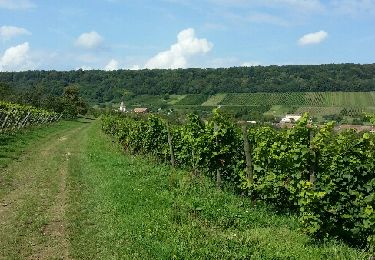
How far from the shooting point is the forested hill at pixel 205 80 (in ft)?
393

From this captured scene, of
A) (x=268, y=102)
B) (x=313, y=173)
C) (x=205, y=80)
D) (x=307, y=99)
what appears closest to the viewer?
(x=313, y=173)

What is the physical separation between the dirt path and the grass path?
0.02 m

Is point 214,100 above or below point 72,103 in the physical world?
below

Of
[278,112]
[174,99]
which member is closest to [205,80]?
[174,99]

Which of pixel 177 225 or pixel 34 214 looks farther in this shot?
pixel 34 214

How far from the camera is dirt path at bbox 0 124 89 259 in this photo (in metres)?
8.51

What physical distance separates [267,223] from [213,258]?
2.86 m

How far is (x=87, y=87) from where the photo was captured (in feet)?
590

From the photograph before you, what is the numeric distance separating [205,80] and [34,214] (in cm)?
14754

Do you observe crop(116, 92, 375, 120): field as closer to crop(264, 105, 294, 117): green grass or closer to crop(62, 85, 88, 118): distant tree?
crop(264, 105, 294, 117): green grass

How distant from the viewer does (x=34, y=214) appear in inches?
436

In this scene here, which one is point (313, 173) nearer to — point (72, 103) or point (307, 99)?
point (72, 103)

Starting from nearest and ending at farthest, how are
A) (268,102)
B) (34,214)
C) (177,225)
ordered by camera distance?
1. (177,225)
2. (34,214)
3. (268,102)

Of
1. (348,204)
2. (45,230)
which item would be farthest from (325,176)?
(45,230)
